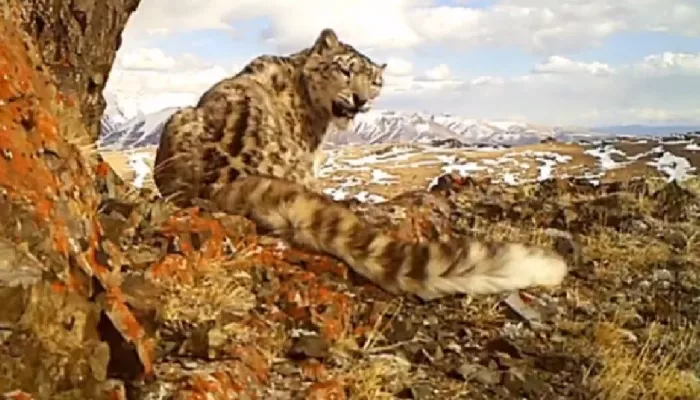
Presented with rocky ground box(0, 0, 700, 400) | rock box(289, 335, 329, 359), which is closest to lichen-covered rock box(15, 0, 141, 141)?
rocky ground box(0, 0, 700, 400)

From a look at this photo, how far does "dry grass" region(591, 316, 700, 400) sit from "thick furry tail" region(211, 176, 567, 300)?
631 millimetres

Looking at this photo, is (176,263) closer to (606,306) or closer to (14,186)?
(14,186)

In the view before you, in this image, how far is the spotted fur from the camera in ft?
18.6

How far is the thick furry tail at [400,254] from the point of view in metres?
5.62

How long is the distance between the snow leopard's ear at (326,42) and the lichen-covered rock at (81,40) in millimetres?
3929

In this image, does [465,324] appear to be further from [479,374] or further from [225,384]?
[225,384]

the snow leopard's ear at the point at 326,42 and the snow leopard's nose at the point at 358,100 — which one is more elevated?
the snow leopard's ear at the point at 326,42

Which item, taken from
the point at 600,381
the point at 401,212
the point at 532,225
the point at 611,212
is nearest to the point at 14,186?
the point at 600,381

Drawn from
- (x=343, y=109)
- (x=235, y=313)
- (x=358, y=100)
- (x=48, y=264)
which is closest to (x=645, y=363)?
(x=235, y=313)

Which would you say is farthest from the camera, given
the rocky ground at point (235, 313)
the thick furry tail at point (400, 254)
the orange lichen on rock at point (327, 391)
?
the thick furry tail at point (400, 254)

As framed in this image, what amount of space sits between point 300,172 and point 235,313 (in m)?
3.49

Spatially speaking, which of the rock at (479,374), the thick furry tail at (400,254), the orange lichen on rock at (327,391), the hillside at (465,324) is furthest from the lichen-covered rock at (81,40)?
the rock at (479,374)

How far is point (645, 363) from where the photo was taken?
194 inches

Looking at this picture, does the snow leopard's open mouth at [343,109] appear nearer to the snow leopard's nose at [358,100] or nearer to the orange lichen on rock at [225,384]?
the snow leopard's nose at [358,100]
